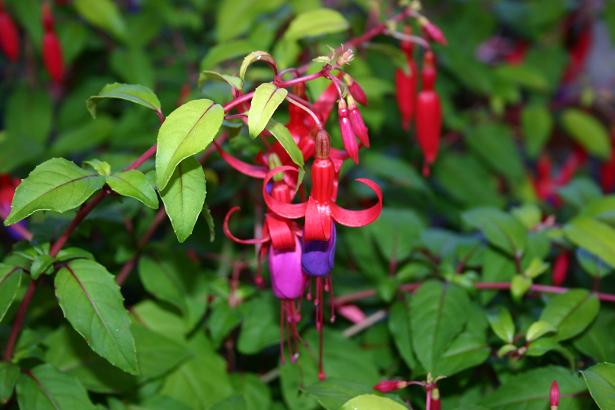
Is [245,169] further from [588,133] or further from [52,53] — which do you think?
[588,133]

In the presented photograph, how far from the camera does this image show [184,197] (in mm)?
643

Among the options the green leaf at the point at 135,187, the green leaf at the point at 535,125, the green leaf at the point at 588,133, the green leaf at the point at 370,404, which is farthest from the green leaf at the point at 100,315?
the green leaf at the point at 588,133

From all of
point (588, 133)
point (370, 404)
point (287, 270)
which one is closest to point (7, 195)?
point (287, 270)

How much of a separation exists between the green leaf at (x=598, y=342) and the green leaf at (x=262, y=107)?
48 cm

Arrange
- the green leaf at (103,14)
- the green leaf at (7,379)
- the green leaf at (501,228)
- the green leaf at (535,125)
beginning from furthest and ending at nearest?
the green leaf at (535,125) < the green leaf at (103,14) < the green leaf at (501,228) < the green leaf at (7,379)

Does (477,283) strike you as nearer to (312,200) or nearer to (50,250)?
(312,200)

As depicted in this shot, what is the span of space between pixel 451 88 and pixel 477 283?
2.27ft

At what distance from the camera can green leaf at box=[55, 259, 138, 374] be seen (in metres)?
0.67

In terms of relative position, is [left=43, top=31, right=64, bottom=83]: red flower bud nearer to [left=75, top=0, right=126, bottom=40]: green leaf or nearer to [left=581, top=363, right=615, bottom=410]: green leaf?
[left=75, top=0, right=126, bottom=40]: green leaf

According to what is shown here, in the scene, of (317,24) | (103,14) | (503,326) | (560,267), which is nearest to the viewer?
(503,326)

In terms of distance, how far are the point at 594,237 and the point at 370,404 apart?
424 mm

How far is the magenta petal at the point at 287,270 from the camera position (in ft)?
2.22

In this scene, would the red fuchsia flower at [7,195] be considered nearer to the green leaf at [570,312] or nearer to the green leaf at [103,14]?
the green leaf at [103,14]

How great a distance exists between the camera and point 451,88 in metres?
1.51
